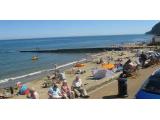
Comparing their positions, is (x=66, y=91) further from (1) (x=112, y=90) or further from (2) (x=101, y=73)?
(2) (x=101, y=73)

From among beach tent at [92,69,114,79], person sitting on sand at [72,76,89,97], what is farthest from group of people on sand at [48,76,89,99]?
beach tent at [92,69,114,79]

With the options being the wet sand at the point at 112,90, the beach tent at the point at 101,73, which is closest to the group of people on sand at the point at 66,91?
the wet sand at the point at 112,90

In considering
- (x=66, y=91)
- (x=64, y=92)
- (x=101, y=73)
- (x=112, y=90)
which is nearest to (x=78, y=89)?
(x=66, y=91)

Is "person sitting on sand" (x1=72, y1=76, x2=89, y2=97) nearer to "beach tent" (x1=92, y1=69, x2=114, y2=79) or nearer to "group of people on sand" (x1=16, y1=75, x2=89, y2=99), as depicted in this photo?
"group of people on sand" (x1=16, y1=75, x2=89, y2=99)

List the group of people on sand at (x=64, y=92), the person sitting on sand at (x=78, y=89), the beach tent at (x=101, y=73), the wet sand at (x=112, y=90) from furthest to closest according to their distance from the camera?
1. the beach tent at (x=101, y=73)
2. the person sitting on sand at (x=78, y=89)
3. the wet sand at (x=112, y=90)
4. the group of people on sand at (x=64, y=92)

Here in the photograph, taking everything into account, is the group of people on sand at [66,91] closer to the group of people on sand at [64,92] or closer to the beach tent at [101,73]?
the group of people on sand at [64,92]

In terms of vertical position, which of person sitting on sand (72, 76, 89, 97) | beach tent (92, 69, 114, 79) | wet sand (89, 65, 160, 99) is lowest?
beach tent (92, 69, 114, 79)

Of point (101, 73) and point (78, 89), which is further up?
point (78, 89)

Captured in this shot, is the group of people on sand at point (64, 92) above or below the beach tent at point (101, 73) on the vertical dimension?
above

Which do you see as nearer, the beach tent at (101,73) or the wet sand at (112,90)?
the wet sand at (112,90)

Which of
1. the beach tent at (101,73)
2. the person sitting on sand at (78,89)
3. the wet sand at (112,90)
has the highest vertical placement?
the person sitting on sand at (78,89)

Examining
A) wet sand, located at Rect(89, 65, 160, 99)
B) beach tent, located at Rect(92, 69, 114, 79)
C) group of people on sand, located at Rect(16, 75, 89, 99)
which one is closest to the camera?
group of people on sand, located at Rect(16, 75, 89, 99)

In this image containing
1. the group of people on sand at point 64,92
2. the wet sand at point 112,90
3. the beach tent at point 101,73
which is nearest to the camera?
the group of people on sand at point 64,92

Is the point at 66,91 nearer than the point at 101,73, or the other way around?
the point at 66,91
